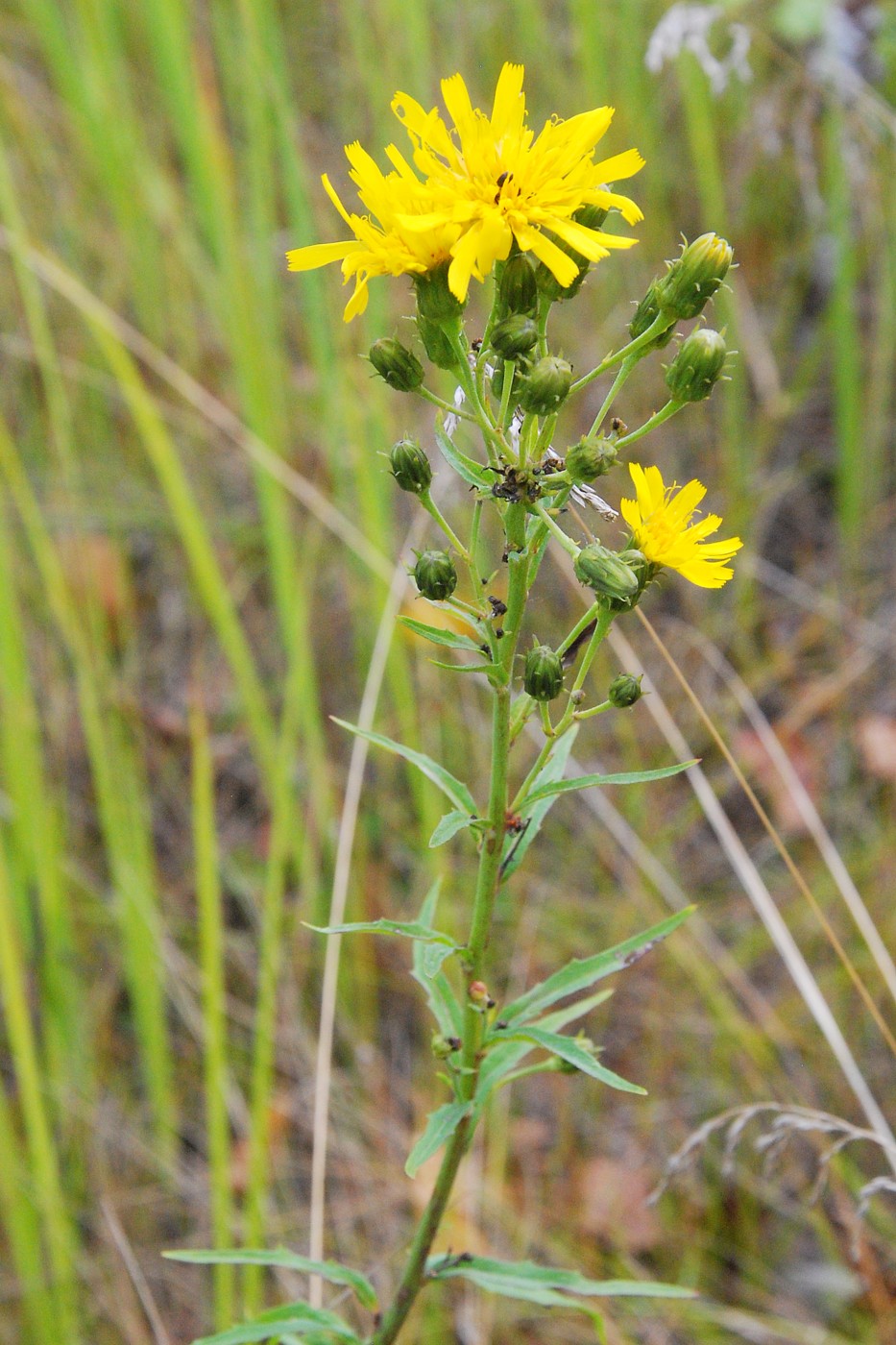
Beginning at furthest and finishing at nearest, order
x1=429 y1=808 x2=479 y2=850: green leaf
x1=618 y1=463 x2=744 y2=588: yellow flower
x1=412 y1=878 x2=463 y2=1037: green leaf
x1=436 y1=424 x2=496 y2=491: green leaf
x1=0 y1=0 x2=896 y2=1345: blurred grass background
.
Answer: x1=0 y1=0 x2=896 y2=1345: blurred grass background
x1=412 y1=878 x2=463 y2=1037: green leaf
x1=618 y1=463 x2=744 y2=588: yellow flower
x1=436 y1=424 x2=496 y2=491: green leaf
x1=429 y1=808 x2=479 y2=850: green leaf

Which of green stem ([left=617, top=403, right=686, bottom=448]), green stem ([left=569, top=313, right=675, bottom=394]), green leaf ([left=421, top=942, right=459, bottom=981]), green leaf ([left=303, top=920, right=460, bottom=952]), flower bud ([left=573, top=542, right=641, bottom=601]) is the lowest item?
green leaf ([left=421, top=942, right=459, bottom=981])

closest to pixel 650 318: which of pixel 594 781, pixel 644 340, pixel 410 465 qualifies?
pixel 644 340

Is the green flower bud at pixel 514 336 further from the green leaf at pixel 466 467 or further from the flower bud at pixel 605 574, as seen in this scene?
the flower bud at pixel 605 574

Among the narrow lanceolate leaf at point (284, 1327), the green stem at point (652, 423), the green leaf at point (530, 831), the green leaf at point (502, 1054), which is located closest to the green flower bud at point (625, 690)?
the green leaf at point (530, 831)

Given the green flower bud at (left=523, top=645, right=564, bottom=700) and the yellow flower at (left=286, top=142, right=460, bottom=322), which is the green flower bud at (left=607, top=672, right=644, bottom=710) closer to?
the green flower bud at (left=523, top=645, right=564, bottom=700)

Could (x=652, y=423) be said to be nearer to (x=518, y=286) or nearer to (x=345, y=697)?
(x=518, y=286)

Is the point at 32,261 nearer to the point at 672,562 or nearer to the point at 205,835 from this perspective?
the point at 205,835

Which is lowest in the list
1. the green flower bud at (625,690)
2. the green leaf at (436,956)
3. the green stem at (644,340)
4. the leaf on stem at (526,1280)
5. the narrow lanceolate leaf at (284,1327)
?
the narrow lanceolate leaf at (284,1327)

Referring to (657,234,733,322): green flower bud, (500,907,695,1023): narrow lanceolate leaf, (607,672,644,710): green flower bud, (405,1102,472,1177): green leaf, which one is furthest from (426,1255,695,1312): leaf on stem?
(657,234,733,322): green flower bud

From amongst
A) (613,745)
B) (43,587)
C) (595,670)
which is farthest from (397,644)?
(43,587)
